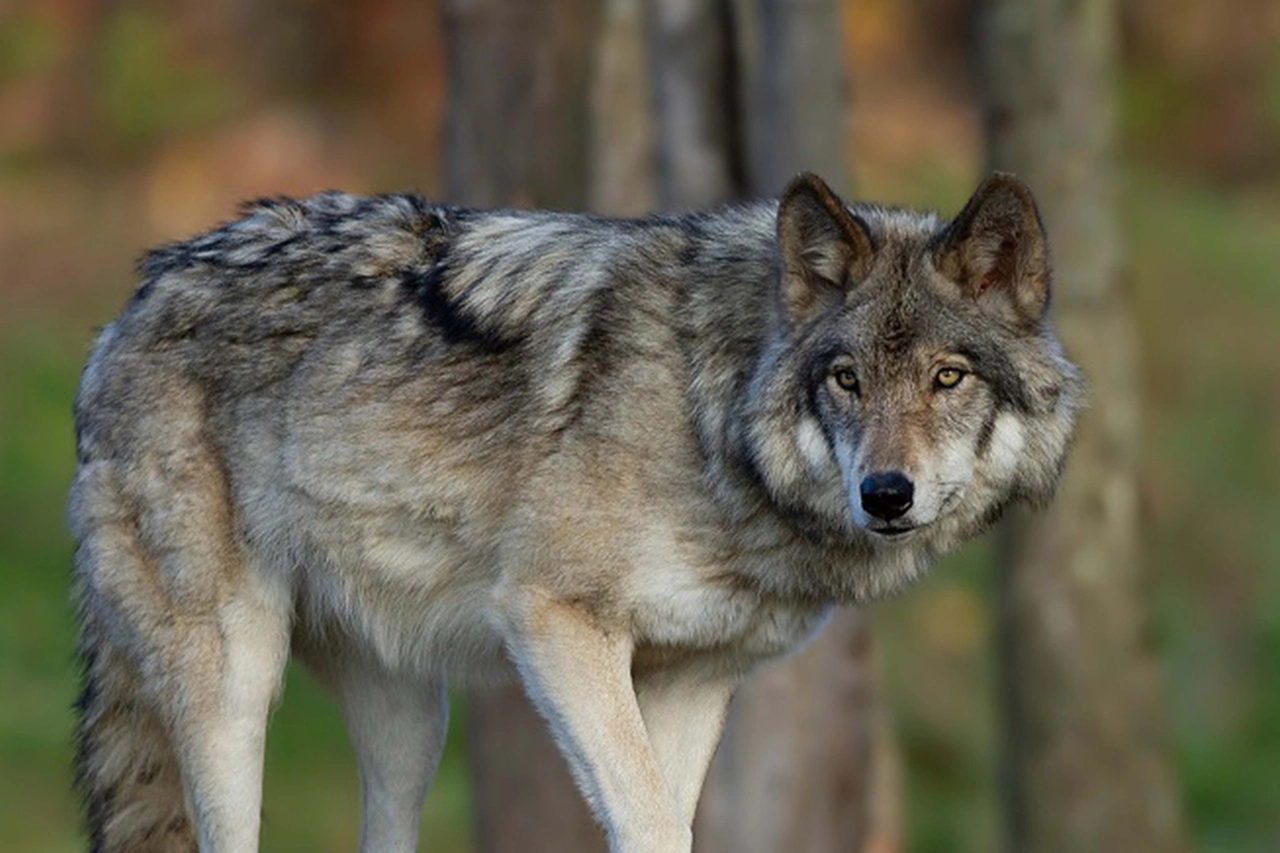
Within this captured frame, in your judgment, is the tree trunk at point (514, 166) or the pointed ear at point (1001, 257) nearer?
the pointed ear at point (1001, 257)

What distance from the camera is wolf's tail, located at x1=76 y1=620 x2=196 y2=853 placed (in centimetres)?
613

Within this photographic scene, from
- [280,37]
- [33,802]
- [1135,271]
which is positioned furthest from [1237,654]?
[280,37]

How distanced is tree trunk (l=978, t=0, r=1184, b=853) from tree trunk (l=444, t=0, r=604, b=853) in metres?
2.05

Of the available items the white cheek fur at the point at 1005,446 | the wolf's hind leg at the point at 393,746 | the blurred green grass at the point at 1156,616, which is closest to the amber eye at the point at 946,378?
the white cheek fur at the point at 1005,446

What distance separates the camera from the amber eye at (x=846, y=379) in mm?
5223

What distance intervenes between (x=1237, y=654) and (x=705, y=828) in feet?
24.1

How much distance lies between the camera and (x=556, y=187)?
1031 centimetres

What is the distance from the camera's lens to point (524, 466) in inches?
223

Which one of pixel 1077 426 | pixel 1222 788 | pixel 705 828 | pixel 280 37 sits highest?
pixel 1077 426

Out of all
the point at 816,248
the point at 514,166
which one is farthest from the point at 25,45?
the point at 816,248

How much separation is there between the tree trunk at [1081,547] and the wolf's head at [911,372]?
17.6 ft

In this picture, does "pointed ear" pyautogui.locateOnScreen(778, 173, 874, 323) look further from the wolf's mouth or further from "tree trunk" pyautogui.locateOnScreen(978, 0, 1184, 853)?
"tree trunk" pyautogui.locateOnScreen(978, 0, 1184, 853)

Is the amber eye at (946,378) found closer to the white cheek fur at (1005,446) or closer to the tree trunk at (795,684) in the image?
the white cheek fur at (1005,446)

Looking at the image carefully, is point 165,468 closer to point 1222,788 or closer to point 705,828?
point 705,828
